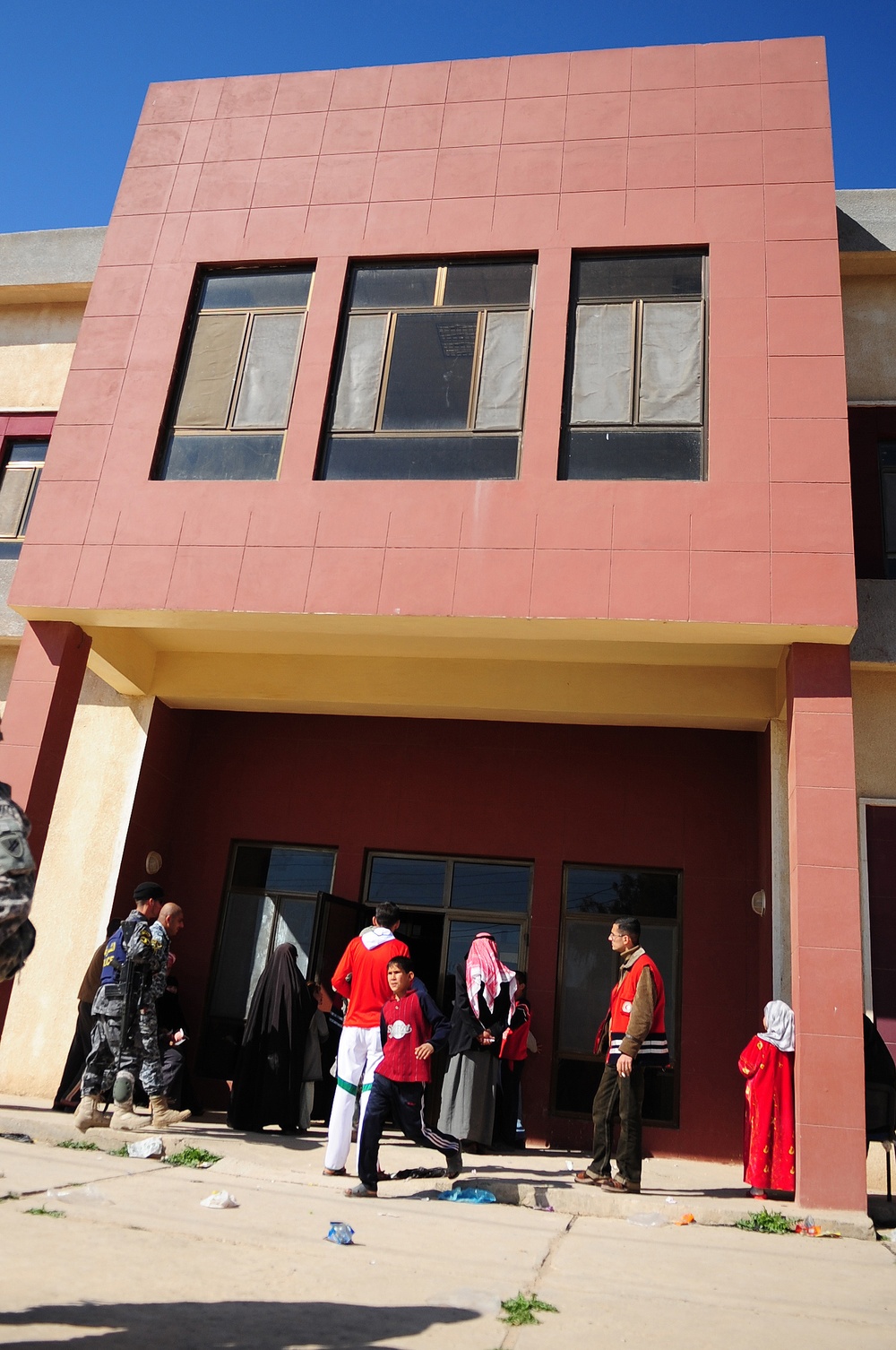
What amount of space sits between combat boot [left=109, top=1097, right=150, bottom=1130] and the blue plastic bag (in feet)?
8.36

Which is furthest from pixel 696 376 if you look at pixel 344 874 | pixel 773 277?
pixel 344 874

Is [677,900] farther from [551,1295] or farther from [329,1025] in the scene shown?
[551,1295]

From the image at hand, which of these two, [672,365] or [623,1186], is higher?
[672,365]

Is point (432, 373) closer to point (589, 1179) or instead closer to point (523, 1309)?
point (589, 1179)

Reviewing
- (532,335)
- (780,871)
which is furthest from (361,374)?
(780,871)

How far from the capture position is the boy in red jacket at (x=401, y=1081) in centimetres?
651

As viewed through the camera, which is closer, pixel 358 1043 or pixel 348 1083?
pixel 348 1083

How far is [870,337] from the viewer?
36.2ft

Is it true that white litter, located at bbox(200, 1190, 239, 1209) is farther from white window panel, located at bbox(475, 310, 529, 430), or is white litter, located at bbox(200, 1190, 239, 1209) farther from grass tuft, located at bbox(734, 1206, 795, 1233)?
white window panel, located at bbox(475, 310, 529, 430)

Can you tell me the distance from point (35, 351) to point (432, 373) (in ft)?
20.3

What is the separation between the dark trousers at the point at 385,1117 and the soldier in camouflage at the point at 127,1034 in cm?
215

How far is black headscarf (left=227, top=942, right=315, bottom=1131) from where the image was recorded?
9266 mm

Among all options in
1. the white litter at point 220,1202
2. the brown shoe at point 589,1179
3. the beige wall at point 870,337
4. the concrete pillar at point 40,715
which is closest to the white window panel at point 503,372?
the beige wall at point 870,337

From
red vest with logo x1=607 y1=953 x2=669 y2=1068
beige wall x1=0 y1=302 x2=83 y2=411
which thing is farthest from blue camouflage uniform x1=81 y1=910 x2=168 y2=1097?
beige wall x1=0 y1=302 x2=83 y2=411
